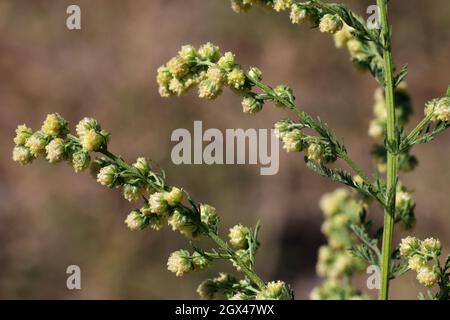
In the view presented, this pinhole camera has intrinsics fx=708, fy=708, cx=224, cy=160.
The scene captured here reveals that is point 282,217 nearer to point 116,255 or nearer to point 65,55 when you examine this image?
point 116,255

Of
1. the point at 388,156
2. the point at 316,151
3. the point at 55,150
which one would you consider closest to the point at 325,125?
the point at 316,151

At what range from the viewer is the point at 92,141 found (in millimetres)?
2434

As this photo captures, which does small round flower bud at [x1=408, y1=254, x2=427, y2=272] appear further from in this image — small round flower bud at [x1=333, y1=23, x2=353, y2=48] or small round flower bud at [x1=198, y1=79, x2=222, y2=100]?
small round flower bud at [x1=333, y1=23, x2=353, y2=48]

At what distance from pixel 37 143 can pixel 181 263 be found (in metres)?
0.67

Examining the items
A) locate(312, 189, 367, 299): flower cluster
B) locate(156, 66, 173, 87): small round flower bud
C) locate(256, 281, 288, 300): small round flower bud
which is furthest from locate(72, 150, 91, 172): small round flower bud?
locate(312, 189, 367, 299): flower cluster

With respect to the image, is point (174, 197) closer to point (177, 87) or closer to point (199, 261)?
point (199, 261)

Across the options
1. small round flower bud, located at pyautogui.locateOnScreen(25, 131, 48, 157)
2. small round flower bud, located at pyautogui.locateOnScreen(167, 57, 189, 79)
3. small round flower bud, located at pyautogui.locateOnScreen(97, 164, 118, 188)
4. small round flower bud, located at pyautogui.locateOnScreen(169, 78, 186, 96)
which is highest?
small round flower bud, located at pyautogui.locateOnScreen(167, 57, 189, 79)

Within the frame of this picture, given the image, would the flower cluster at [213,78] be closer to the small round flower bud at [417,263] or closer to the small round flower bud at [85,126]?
the small round flower bud at [85,126]

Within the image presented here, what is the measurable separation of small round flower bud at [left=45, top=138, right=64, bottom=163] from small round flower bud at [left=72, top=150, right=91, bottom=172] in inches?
1.9

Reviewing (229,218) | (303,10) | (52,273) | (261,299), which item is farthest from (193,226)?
(52,273)

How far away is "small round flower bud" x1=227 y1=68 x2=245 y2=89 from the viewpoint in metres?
2.49

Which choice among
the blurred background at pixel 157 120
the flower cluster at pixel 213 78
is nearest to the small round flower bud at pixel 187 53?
the flower cluster at pixel 213 78

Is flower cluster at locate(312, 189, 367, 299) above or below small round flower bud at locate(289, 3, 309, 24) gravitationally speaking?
below

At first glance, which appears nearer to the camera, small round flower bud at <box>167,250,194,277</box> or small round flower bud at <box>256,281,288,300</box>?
small round flower bud at <box>256,281,288,300</box>
